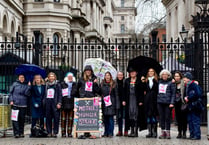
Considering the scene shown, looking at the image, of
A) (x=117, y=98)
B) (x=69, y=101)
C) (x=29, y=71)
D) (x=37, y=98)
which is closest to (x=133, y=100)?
(x=117, y=98)

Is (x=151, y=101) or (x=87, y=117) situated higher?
(x=151, y=101)

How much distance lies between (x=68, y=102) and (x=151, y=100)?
7.74 feet

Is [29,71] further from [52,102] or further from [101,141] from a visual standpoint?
[101,141]

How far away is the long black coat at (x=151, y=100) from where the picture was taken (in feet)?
45.4

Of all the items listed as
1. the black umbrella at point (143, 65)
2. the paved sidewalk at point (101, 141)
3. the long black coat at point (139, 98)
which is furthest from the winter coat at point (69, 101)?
the black umbrella at point (143, 65)

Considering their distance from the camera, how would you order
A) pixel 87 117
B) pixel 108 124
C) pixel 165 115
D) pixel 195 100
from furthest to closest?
pixel 108 124 < pixel 87 117 < pixel 165 115 < pixel 195 100

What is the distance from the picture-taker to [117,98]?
46.0 feet

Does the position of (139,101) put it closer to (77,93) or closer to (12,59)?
(77,93)

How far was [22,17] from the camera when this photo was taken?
1757 inches

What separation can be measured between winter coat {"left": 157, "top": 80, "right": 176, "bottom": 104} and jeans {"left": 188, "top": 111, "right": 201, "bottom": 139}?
2.24 feet

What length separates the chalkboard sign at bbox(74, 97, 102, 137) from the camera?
45.5 feet

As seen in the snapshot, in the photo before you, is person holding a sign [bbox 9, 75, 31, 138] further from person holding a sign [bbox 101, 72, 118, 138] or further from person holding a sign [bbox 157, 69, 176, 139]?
person holding a sign [bbox 157, 69, 176, 139]

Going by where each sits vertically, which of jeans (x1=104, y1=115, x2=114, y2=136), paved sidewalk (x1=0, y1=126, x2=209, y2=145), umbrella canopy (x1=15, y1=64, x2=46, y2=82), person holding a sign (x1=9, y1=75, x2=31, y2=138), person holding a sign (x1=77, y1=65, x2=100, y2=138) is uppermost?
umbrella canopy (x1=15, y1=64, x2=46, y2=82)

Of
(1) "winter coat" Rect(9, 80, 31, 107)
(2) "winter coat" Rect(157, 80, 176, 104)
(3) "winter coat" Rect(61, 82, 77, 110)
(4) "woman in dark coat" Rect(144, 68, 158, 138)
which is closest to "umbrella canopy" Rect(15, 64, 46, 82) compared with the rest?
(1) "winter coat" Rect(9, 80, 31, 107)
